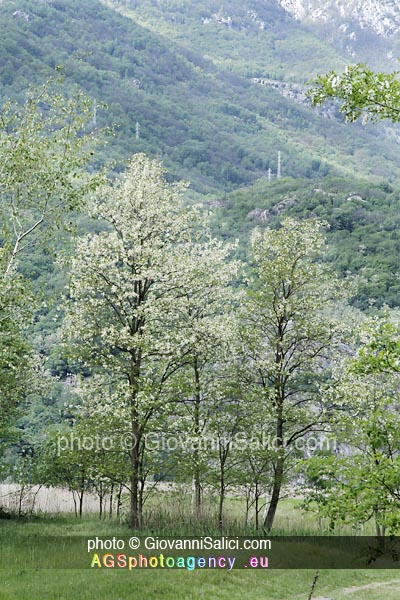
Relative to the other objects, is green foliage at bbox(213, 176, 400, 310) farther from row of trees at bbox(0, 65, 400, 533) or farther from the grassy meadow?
the grassy meadow

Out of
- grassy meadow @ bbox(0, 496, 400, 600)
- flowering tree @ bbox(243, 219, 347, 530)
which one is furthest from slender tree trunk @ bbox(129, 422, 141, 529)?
flowering tree @ bbox(243, 219, 347, 530)

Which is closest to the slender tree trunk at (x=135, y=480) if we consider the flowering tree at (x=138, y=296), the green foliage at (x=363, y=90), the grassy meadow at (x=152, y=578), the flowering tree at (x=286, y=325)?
the flowering tree at (x=138, y=296)

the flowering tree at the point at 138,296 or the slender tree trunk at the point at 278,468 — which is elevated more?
the flowering tree at the point at 138,296

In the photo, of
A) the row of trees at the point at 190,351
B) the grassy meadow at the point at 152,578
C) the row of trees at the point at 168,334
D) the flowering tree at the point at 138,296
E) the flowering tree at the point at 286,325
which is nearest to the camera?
the grassy meadow at the point at 152,578

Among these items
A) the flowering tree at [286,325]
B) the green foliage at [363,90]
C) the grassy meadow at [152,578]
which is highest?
the green foliage at [363,90]

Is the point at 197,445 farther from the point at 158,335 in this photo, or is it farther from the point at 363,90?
the point at 363,90

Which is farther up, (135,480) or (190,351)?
(190,351)

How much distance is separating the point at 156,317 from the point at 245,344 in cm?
409

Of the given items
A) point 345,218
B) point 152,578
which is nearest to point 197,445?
point 152,578

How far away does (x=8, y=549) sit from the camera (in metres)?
16.7

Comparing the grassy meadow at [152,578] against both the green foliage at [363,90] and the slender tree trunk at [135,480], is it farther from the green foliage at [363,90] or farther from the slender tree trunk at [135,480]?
the green foliage at [363,90]

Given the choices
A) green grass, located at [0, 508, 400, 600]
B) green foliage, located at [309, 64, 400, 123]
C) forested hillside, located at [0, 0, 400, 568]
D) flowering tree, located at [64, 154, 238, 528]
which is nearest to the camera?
green foliage, located at [309, 64, 400, 123]

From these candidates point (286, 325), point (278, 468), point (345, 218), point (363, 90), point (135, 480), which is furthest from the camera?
point (345, 218)

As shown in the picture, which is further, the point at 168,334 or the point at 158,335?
the point at 158,335
